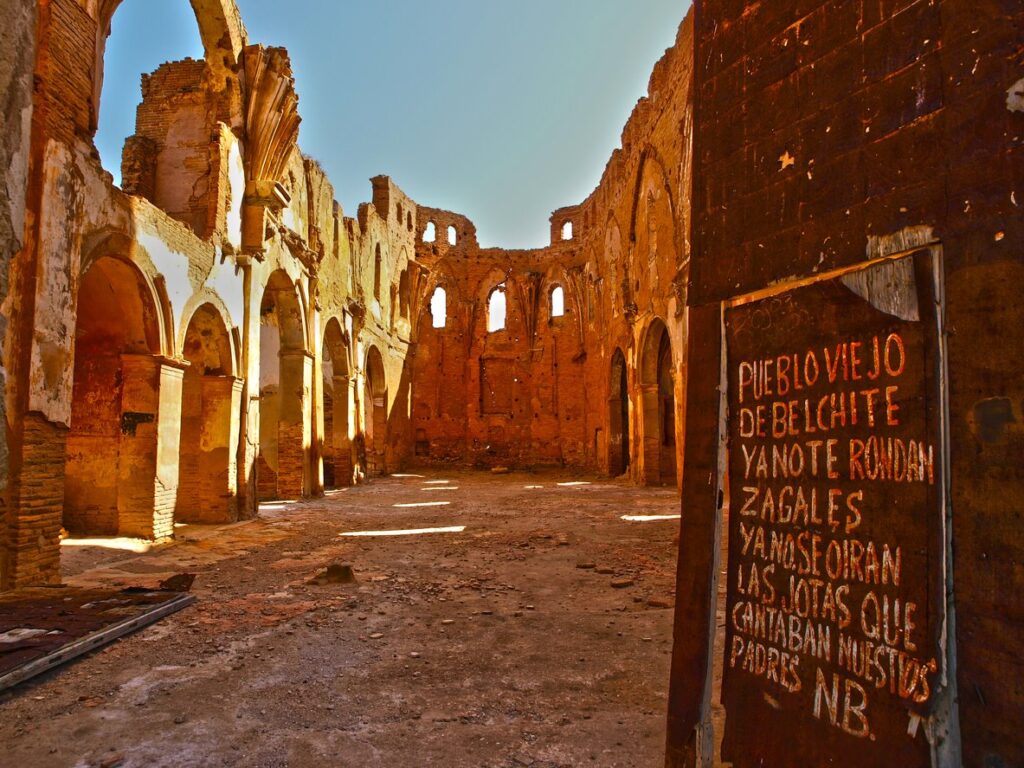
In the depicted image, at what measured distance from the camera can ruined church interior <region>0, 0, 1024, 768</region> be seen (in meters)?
1.73

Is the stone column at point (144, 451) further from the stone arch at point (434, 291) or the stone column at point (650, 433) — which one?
the stone arch at point (434, 291)

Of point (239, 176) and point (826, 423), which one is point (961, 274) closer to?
point (826, 423)

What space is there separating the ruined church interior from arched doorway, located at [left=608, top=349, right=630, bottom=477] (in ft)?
33.2

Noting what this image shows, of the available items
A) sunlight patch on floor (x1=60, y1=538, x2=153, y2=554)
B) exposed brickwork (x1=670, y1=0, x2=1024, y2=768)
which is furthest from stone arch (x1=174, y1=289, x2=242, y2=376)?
exposed brickwork (x1=670, y1=0, x2=1024, y2=768)

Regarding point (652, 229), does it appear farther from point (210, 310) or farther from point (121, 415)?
point (121, 415)

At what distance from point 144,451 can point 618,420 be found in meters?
15.1

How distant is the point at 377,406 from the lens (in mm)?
21781

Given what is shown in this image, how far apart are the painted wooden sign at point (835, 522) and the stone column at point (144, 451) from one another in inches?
331

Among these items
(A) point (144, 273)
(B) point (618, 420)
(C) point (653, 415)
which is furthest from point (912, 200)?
(B) point (618, 420)

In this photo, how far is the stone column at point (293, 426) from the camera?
14.0 meters

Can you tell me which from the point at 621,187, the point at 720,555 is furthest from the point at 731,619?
the point at 621,187

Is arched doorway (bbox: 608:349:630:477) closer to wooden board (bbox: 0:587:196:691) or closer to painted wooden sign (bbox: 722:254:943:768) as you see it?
wooden board (bbox: 0:587:196:691)

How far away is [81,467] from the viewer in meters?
8.90

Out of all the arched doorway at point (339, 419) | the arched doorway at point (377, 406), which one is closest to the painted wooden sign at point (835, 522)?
the arched doorway at point (339, 419)
